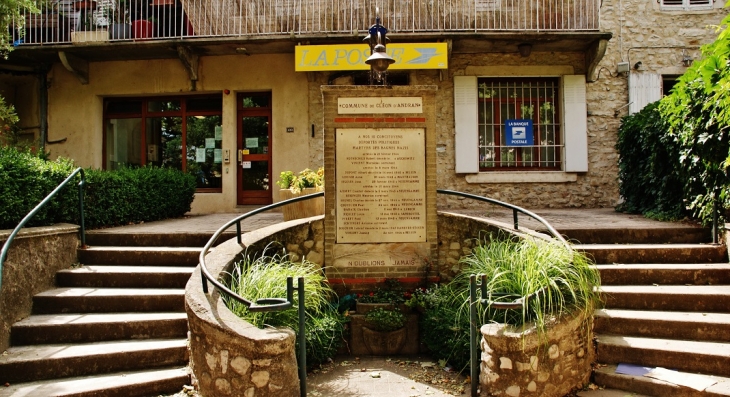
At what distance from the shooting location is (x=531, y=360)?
3754 millimetres

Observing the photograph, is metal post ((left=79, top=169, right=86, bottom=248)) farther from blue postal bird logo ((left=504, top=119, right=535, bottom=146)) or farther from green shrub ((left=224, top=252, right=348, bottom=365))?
blue postal bird logo ((left=504, top=119, right=535, bottom=146))

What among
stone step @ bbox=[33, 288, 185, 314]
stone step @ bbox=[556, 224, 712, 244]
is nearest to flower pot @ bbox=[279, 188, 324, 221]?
stone step @ bbox=[33, 288, 185, 314]

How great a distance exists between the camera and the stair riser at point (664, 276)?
5133mm

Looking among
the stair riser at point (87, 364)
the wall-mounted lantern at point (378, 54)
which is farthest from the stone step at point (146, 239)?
the wall-mounted lantern at point (378, 54)

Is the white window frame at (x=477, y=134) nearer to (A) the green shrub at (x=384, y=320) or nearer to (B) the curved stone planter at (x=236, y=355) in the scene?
(A) the green shrub at (x=384, y=320)

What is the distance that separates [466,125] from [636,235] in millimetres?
4817

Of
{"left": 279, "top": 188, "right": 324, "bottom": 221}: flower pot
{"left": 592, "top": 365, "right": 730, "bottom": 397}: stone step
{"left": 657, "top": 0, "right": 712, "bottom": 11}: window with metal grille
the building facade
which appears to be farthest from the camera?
{"left": 657, "top": 0, "right": 712, "bottom": 11}: window with metal grille

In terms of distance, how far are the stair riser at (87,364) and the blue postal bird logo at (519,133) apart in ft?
26.2

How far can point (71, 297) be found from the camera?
197 inches

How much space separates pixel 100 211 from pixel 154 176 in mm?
1635

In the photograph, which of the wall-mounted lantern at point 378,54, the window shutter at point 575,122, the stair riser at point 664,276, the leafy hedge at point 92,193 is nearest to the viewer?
the stair riser at point 664,276

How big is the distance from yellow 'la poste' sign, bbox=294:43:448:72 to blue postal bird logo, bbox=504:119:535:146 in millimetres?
2131

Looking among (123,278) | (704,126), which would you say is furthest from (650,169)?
(123,278)

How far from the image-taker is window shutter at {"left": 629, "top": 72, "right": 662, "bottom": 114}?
33.6 ft
